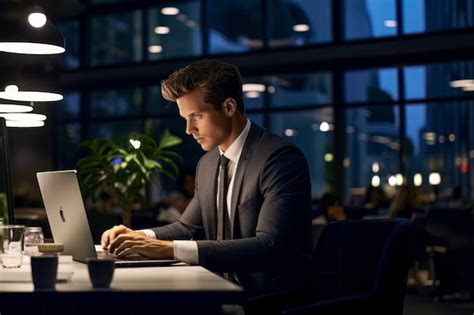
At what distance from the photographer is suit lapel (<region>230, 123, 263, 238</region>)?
9.92ft

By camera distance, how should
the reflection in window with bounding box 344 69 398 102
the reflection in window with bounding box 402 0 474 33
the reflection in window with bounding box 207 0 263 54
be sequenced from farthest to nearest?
the reflection in window with bounding box 207 0 263 54
the reflection in window with bounding box 344 69 398 102
the reflection in window with bounding box 402 0 474 33

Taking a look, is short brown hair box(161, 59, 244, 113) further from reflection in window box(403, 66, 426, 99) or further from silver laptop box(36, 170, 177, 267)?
reflection in window box(403, 66, 426, 99)

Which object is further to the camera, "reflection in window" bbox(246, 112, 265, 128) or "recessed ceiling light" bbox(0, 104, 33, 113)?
"reflection in window" bbox(246, 112, 265, 128)

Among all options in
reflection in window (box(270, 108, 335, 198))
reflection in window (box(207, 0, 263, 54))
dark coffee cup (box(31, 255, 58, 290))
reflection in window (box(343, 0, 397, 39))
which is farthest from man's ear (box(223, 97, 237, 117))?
reflection in window (box(207, 0, 263, 54))

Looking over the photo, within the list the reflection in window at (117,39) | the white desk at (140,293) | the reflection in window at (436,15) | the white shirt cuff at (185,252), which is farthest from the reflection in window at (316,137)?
the white desk at (140,293)

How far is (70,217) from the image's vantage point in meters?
2.83

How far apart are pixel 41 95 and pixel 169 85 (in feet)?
4.13

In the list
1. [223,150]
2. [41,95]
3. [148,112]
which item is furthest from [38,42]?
[148,112]

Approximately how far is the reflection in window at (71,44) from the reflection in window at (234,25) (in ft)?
8.84

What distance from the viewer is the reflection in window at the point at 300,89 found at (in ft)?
42.6

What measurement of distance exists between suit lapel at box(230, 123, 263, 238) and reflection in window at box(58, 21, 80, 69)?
1202 centimetres

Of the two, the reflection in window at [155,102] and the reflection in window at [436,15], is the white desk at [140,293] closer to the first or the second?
the reflection in window at [436,15]

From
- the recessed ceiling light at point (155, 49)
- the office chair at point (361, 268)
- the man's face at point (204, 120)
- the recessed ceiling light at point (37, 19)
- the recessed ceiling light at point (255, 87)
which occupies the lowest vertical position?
the office chair at point (361, 268)

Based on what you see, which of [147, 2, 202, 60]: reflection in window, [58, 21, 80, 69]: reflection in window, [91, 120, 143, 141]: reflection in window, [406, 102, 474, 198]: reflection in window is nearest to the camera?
[406, 102, 474, 198]: reflection in window
